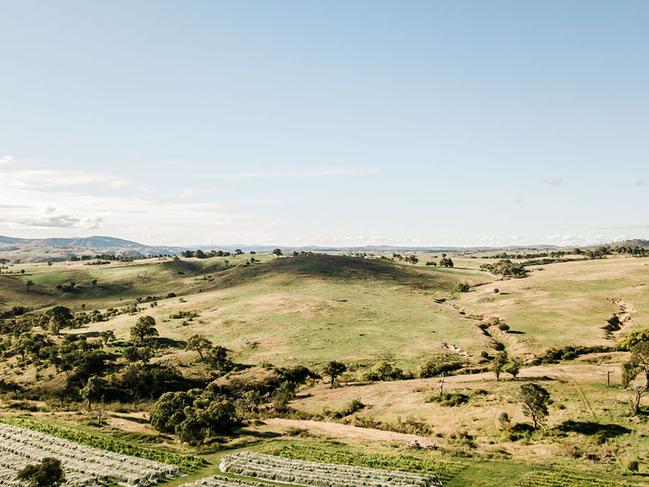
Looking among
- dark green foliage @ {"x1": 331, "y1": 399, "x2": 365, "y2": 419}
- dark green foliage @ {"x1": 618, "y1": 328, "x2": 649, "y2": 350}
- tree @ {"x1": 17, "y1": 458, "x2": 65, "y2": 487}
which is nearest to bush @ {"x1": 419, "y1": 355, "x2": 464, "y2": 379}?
dark green foliage @ {"x1": 331, "y1": 399, "x2": 365, "y2": 419}

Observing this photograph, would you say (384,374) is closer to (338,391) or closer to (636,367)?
(338,391)

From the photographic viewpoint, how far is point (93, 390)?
3410 inches

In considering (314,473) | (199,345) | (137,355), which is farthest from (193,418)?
(137,355)

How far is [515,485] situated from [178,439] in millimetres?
45218

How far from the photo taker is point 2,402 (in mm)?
89812

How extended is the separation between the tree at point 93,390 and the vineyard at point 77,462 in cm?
1731

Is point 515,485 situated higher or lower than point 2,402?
higher

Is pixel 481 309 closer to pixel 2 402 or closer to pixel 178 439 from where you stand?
pixel 178 439

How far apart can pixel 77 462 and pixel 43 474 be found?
1019 centimetres

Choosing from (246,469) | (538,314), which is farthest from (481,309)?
(246,469)

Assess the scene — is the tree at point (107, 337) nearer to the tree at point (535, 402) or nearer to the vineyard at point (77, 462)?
the vineyard at point (77, 462)

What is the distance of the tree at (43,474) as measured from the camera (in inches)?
1861

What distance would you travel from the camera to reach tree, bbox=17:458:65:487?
47281mm

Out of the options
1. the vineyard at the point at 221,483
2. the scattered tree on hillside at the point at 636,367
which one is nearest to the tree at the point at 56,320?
the vineyard at the point at 221,483
